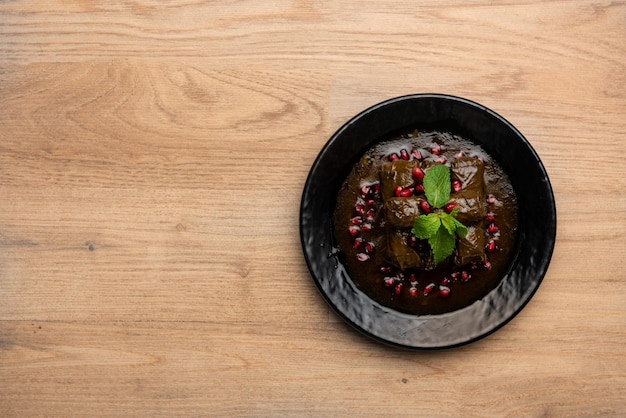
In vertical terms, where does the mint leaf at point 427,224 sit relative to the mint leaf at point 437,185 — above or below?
below

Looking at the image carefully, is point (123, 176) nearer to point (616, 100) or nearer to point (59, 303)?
point (59, 303)

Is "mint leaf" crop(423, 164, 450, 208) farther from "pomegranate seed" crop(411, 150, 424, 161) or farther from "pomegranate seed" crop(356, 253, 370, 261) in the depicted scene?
"pomegranate seed" crop(356, 253, 370, 261)

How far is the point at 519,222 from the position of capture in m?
2.58

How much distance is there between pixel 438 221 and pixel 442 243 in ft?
0.36

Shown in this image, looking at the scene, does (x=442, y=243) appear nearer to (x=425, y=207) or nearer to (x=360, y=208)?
(x=425, y=207)

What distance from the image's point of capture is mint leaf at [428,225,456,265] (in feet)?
7.85

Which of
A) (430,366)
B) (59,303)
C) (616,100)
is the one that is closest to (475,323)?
(430,366)

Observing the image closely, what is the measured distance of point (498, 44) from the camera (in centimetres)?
271

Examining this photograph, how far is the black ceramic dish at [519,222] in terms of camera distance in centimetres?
251

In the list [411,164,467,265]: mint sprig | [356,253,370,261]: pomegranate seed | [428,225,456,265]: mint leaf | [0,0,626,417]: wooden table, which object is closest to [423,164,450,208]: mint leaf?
[411,164,467,265]: mint sprig

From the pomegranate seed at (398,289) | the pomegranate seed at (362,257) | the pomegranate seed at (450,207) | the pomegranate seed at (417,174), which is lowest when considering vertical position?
the pomegranate seed at (398,289)

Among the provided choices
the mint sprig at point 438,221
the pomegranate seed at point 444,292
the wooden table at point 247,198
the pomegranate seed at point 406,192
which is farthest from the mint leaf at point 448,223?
the wooden table at point 247,198

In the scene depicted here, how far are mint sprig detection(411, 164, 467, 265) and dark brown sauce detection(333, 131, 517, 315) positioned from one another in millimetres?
133

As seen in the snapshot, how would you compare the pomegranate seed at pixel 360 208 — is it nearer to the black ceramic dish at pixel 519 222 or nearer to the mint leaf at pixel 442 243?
the black ceramic dish at pixel 519 222
